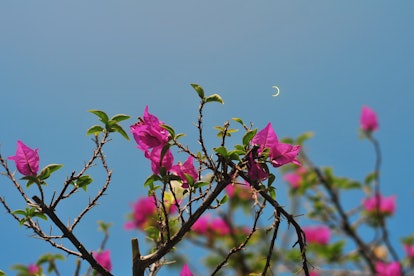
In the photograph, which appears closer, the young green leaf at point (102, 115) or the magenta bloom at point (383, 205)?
the young green leaf at point (102, 115)

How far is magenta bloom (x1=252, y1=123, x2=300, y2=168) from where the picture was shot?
0.93 metres

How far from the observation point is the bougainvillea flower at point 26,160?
0.96 m

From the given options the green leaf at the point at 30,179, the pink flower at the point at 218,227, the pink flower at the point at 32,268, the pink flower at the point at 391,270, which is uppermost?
the pink flower at the point at 218,227

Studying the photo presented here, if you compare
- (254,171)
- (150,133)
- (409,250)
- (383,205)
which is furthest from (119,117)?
(409,250)

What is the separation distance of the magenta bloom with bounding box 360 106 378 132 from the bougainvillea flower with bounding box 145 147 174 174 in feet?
9.18

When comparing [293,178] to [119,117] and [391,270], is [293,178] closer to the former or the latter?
[391,270]

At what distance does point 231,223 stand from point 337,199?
0.98 meters

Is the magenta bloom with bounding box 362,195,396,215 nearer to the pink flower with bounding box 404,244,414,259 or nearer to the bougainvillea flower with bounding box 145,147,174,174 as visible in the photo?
the pink flower with bounding box 404,244,414,259

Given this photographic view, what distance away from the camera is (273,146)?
3.06 ft

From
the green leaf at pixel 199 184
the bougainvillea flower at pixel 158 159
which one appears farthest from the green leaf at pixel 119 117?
the green leaf at pixel 199 184

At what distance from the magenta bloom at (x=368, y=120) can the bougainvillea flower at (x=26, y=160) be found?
2930 millimetres

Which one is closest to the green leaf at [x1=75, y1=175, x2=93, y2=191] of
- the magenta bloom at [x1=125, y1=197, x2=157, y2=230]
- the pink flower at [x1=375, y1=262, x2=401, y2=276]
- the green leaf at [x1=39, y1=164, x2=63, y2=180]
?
the green leaf at [x1=39, y1=164, x2=63, y2=180]

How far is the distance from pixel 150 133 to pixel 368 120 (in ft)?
9.45

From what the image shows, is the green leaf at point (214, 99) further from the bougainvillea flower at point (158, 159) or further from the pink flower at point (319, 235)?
the pink flower at point (319, 235)
